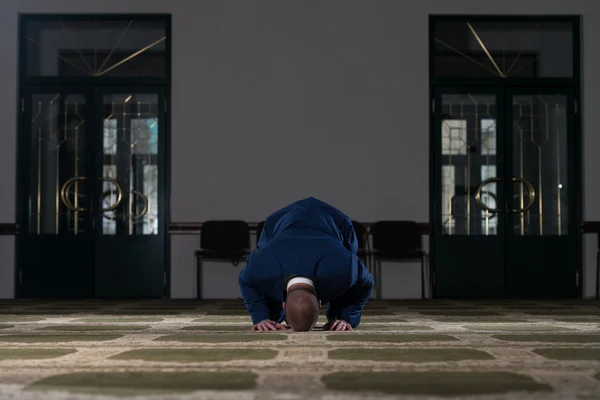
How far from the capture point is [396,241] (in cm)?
780

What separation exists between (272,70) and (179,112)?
3.47 feet

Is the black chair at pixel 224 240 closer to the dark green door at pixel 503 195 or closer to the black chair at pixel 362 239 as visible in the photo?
the black chair at pixel 362 239

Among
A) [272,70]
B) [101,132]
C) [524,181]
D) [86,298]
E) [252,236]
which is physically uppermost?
[272,70]

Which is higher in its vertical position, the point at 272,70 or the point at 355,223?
the point at 272,70

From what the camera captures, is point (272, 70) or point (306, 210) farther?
point (272, 70)

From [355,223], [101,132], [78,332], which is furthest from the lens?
[101,132]

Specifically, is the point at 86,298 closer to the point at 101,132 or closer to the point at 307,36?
the point at 101,132

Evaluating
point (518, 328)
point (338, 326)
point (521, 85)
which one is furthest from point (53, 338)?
point (521, 85)

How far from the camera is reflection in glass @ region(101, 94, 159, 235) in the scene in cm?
814

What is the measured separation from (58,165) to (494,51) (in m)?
4.72

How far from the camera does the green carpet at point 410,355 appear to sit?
7.55 feet

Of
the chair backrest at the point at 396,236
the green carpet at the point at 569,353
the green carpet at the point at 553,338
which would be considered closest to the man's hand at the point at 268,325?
the green carpet at the point at 553,338

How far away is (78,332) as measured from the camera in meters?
3.46

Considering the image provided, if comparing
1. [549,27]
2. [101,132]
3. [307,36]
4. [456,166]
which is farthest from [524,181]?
[101,132]
